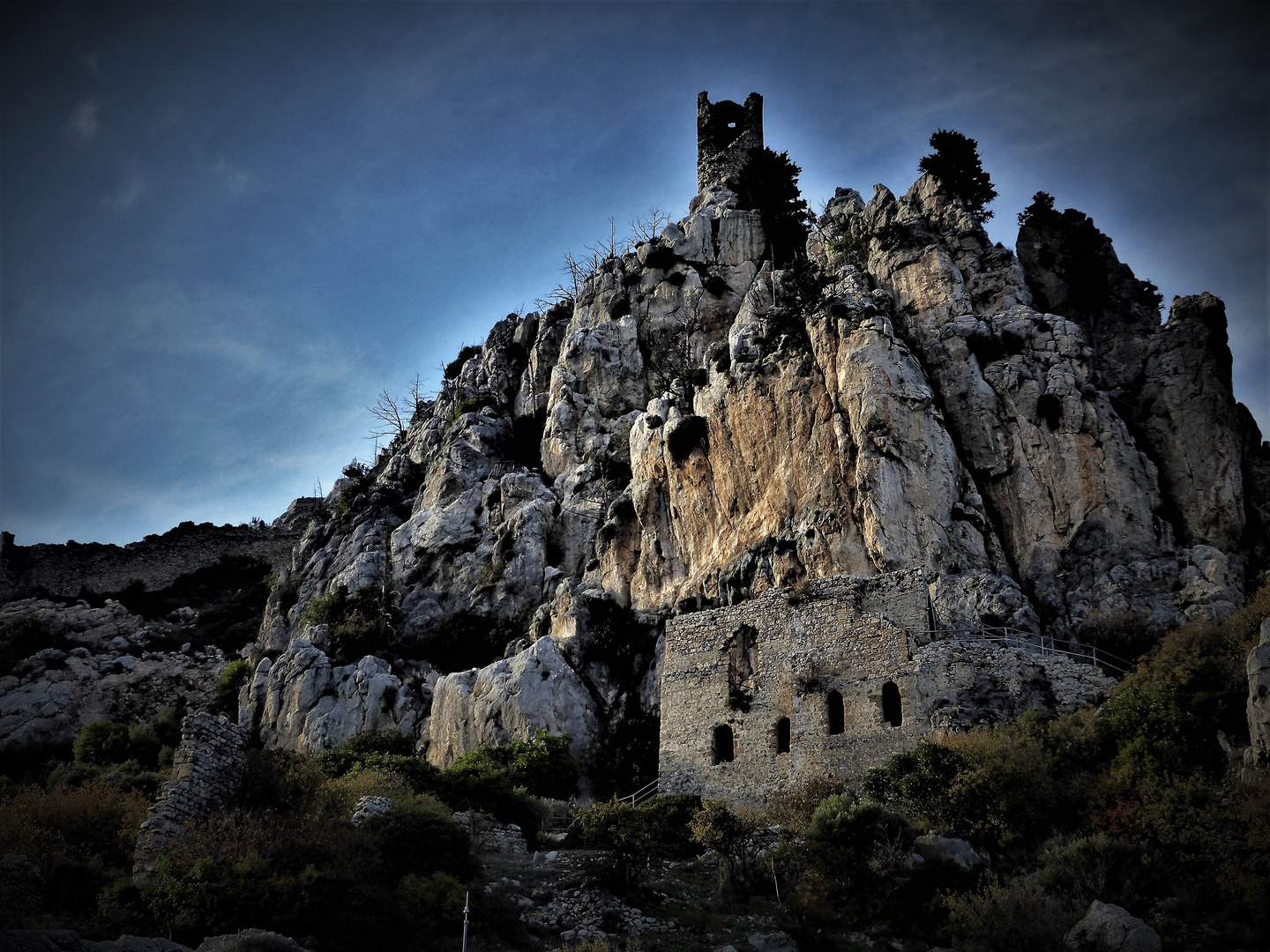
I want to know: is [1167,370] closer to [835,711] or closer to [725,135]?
[835,711]

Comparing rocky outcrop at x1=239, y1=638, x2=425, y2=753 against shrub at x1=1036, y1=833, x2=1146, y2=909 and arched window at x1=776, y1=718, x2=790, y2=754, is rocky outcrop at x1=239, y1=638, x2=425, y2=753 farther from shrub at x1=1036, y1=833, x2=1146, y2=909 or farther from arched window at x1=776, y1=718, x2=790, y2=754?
shrub at x1=1036, y1=833, x2=1146, y2=909

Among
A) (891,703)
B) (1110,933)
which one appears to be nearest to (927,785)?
(891,703)

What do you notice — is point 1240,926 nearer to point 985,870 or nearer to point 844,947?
point 985,870

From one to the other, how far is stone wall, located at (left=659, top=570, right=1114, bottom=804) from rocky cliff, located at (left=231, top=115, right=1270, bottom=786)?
315 inches

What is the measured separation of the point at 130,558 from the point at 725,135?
5401 cm

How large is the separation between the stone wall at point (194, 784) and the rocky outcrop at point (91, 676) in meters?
27.6

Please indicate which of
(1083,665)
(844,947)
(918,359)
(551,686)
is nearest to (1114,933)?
(844,947)

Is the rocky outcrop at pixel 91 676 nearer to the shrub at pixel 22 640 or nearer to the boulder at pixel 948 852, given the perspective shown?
the shrub at pixel 22 640

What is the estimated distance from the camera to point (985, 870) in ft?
65.6

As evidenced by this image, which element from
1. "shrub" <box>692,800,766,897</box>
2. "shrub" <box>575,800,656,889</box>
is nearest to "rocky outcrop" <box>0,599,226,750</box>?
"shrub" <box>575,800,656,889</box>

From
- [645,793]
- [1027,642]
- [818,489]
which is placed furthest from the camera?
[818,489]

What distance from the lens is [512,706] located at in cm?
3809

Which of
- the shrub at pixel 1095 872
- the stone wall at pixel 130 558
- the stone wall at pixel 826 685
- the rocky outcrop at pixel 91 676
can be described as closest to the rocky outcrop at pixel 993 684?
the stone wall at pixel 826 685

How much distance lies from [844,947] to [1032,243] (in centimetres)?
4352
